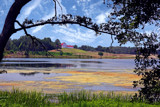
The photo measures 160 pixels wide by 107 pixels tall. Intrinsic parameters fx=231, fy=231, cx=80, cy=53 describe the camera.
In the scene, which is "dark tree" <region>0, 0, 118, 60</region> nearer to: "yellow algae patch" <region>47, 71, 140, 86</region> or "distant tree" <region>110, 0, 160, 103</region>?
"distant tree" <region>110, 0, 160, 103</region>

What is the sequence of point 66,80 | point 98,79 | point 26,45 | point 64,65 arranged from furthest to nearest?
point 26,45, point 64,65, point 98,79, point 66,80

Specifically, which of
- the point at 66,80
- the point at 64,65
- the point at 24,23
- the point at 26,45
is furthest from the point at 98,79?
the point at 26,45

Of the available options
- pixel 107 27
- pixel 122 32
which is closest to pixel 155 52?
pixel 122 32

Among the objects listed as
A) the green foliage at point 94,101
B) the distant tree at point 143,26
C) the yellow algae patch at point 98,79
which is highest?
the distant tree at point 143,26

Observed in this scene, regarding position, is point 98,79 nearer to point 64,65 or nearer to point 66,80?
point 66,80

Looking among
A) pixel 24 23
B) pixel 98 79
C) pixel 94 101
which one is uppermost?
pixel 24 23

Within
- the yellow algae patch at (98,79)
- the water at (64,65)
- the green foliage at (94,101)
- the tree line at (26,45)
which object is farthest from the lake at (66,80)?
the water at (64,65)

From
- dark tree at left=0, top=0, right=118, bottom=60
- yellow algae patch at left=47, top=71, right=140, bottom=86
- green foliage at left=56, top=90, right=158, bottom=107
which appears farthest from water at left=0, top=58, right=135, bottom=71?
dark tree at left=0, top=0, right=118, bottom=60

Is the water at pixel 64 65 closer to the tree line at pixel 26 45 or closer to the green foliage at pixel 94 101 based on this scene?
the tree line at pixel 26 45

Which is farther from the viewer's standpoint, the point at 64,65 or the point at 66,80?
the point at 64,65

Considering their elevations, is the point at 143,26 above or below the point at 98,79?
above

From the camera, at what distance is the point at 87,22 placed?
8938mm

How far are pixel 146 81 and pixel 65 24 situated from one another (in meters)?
4.08

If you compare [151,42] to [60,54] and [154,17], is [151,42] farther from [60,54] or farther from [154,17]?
[60,54]
